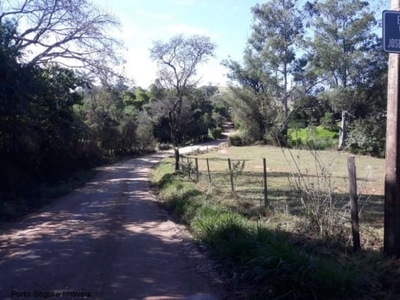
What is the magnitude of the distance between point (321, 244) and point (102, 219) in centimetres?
714

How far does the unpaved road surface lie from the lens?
19.8 feet

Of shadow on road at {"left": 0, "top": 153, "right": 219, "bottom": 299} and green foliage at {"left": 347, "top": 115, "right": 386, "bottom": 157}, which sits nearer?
shadow on road at {"left": 0, "top": 153, "right": 219, "bottom": 299}

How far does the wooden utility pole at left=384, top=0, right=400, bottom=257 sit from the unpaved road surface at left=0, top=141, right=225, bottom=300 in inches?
103

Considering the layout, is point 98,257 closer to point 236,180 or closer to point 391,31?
point 391,31

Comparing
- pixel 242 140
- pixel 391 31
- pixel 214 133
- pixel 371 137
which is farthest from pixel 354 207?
pixel 214 133

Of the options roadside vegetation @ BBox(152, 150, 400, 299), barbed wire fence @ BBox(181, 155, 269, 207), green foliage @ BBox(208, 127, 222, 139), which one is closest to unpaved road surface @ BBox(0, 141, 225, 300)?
roadside vegetation @ BBox(152, 150, 400, 299)

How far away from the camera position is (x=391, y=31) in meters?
5.61

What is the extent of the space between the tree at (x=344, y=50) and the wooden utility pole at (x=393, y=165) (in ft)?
167

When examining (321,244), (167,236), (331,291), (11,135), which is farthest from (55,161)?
(331,291)

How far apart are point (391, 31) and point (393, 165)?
1840 millimetres

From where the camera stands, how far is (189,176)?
2202 centimetres

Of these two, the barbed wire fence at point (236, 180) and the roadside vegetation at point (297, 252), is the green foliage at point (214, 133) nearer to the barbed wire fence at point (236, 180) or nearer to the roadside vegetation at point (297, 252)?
the barbed wire fence at point (236, 180)

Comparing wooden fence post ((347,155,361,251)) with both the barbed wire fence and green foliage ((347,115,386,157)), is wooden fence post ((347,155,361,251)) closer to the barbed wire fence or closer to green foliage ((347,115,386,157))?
the barbed wire fence

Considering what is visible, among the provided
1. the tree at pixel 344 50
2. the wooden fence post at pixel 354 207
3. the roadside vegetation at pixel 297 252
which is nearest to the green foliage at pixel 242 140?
the tree at pixel 344 50
